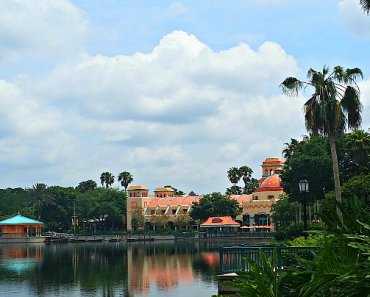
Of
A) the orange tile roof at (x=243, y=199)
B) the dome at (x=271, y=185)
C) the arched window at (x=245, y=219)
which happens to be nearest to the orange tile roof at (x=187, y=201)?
the orange tile roof at (x=243, y=199)

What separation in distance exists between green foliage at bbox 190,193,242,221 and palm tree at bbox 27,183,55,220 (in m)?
39.4

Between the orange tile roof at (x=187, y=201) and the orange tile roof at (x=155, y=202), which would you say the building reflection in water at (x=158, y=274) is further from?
the orange tile roof at (x=155, y=202)

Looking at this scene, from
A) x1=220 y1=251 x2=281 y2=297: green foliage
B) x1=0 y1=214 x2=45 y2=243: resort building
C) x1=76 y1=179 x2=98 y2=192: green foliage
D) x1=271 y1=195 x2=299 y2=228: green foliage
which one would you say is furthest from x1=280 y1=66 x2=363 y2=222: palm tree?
x1=76 y1=179 x2=98 y2=192: green foliage

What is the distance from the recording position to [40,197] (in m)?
147

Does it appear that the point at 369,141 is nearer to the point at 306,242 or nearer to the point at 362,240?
the point at 306,242

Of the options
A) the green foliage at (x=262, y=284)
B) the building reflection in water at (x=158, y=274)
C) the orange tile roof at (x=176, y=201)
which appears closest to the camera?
the green foliage at (x=262, y=284)

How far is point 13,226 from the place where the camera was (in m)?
138

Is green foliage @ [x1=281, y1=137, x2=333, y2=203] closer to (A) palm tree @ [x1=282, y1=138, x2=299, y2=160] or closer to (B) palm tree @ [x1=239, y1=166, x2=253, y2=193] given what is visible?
(A) palm tree @ [x1=282, y1=138, x2=299, y2=160]

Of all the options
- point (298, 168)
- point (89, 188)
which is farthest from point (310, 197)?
point (89, 188)

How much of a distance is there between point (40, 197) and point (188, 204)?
1485 inches

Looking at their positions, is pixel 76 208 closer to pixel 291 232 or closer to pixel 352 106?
pixel 291 232

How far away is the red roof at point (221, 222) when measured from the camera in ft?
403

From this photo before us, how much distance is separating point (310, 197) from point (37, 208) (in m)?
93.8

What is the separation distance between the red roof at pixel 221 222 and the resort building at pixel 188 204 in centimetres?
292
